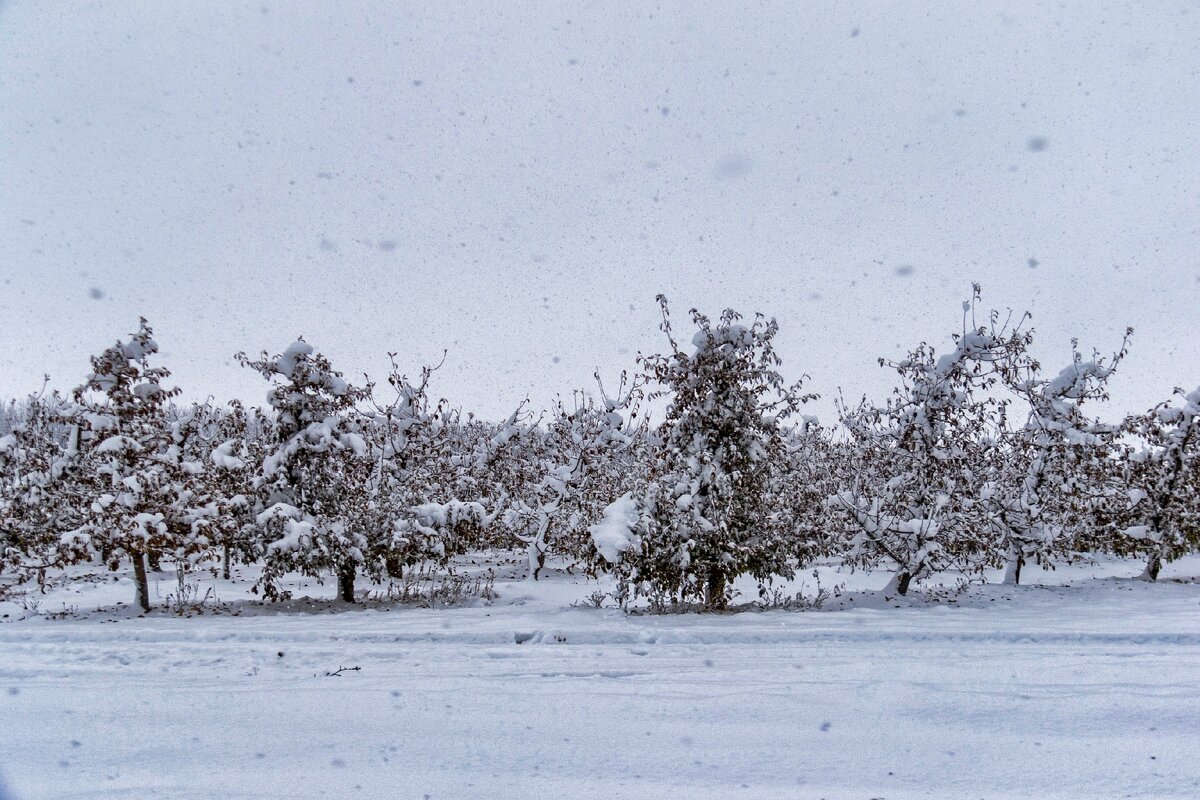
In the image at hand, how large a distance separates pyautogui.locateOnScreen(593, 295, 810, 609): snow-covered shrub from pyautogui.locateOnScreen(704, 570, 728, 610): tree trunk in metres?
0.02

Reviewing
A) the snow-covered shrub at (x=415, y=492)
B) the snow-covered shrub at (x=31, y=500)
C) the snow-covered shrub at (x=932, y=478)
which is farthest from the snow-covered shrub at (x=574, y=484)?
the snow-covered shrub at (x=31, y=500)

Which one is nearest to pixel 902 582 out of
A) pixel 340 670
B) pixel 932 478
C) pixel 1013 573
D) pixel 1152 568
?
pixel 932 478

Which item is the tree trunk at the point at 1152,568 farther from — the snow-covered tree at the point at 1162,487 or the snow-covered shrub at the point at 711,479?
the snow-covered shrub at the point at 711,479

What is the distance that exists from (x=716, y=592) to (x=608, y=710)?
274 inches

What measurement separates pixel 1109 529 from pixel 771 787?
19807 millimetres

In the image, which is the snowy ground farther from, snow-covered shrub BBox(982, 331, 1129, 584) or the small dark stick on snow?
snow-covered shrub BBox(982, 331, 1129, 584)

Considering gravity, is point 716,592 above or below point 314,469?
below

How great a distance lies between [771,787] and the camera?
435 cm

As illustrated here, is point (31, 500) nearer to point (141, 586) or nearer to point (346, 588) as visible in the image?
point (141, 586)

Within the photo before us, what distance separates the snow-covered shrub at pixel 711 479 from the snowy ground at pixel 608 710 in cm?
191

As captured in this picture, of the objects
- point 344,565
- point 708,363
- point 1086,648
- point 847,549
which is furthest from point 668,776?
point 847,549

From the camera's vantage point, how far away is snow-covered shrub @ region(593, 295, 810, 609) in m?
12.1

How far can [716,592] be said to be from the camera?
12.4 metres

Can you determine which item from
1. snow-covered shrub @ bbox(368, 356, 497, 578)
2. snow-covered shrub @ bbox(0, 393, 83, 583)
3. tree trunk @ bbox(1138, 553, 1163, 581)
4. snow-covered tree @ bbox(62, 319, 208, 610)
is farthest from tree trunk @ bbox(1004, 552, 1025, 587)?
snow-covered shrub @ bbox(0, 393, 83, 583)
